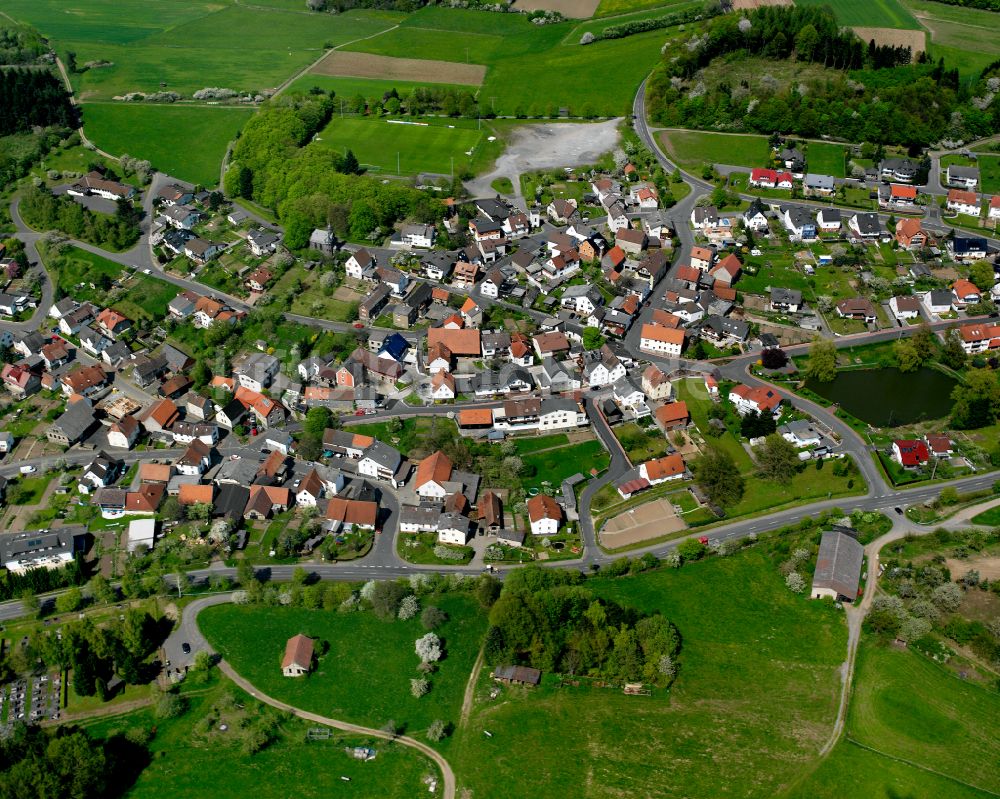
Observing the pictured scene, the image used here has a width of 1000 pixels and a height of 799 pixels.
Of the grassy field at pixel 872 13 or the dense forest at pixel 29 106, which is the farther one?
the grassy field at pixel 872 13

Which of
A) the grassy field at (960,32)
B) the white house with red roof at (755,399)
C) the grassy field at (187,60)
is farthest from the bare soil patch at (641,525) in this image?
the grassy field at (187,60)

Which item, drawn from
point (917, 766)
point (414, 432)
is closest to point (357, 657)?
point (414, 432)

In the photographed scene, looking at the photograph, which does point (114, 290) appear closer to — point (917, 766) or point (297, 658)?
point (297, 658)

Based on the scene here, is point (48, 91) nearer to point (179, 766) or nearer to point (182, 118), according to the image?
point (182, 118)

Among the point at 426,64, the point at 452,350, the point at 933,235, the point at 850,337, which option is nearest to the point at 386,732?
the point at 452,350

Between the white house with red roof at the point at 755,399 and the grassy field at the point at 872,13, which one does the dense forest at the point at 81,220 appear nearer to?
the white house with red roof at the point at 755,399

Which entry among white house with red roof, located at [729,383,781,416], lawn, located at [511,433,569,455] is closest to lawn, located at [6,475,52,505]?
lawn, located at [511,433,569,455]
